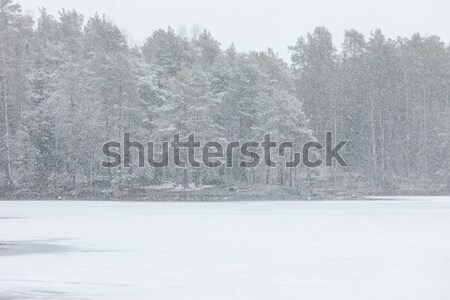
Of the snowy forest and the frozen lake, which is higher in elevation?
the snowy forest

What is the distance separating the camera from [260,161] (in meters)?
87.2

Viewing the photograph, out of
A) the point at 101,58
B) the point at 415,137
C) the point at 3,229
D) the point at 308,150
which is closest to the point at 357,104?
the point at 415,137

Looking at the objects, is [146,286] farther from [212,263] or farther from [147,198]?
[147,198]

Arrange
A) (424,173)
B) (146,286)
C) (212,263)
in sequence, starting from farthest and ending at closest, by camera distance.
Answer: (424,173) → (212,263) → (146,286)

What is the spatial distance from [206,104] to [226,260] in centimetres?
6152

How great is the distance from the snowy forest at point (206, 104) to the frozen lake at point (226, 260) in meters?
43.7

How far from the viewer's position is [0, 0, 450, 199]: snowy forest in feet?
275

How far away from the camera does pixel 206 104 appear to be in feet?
280

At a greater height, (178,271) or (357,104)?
(357,104)

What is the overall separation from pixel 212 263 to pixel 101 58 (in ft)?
216

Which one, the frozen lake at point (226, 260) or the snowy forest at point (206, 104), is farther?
the snowy forest at point (206, 104)

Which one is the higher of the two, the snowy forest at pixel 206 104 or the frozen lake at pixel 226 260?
the snowy forest at pixel 206 104

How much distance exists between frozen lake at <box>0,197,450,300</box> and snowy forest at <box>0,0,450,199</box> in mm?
43683

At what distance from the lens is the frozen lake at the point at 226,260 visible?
18.8 meters
